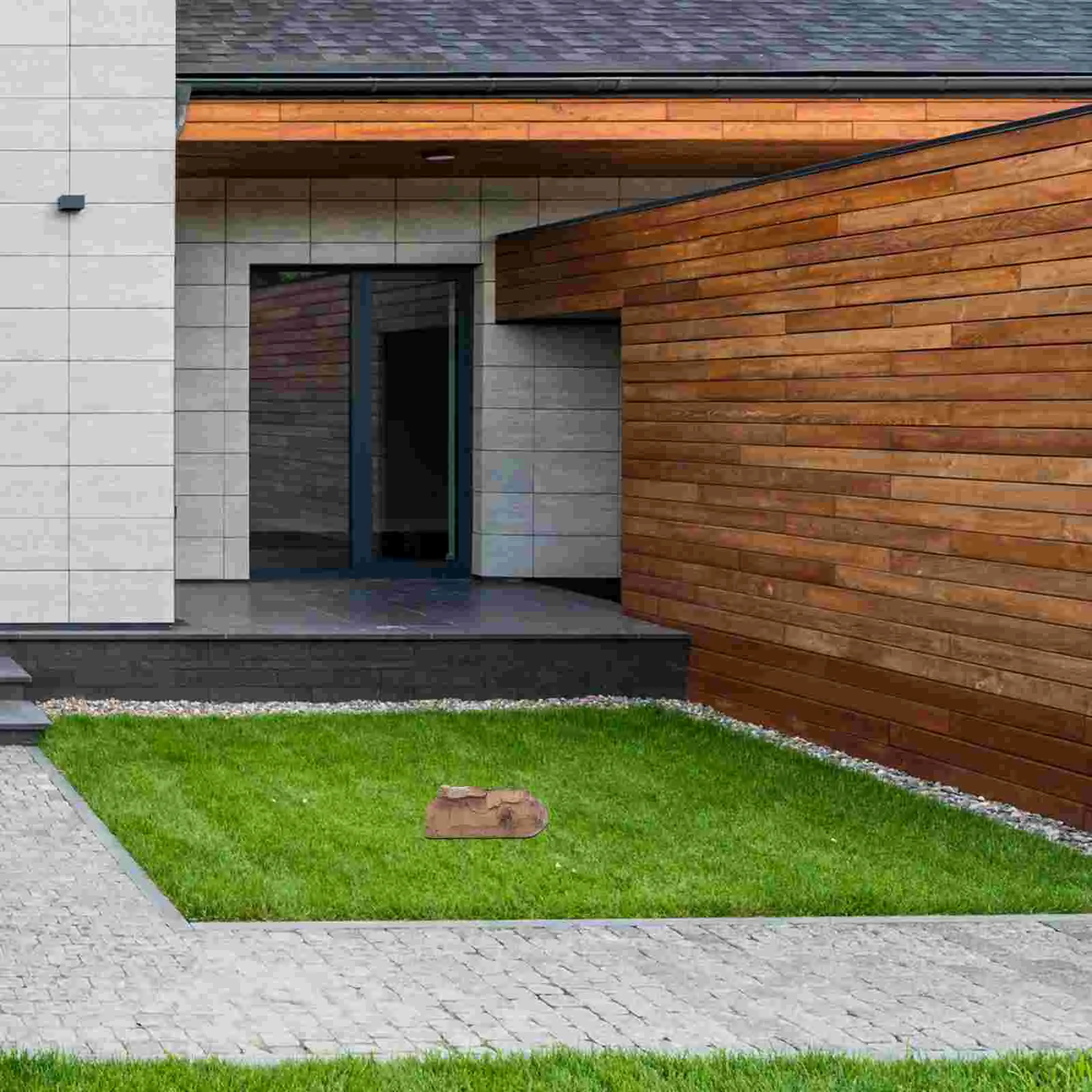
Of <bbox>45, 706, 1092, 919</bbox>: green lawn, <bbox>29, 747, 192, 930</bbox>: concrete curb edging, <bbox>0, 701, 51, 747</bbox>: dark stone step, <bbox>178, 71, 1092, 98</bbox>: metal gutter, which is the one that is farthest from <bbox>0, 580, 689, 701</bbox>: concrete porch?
<bbox>178, 71, 1092, 98</bbox>: metal gutter

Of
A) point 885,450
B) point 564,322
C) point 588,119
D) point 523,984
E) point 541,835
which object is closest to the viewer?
point 523,984

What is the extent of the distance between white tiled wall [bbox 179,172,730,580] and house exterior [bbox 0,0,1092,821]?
3 cm

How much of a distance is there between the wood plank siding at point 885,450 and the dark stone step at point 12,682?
392 centimetres

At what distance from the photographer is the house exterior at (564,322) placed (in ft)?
30.2

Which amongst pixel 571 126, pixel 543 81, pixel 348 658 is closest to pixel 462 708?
pixel 348 658

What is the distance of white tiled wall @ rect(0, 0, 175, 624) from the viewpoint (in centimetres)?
1171

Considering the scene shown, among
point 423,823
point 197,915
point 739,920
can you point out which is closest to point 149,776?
point 423,823

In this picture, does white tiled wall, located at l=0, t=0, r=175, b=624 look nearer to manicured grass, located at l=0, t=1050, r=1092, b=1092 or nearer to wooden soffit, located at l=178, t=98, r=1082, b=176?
wooden soffit, located at l=178, t=98, r=1082, b=176

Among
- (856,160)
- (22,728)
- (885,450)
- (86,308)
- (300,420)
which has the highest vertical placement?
(856,160)

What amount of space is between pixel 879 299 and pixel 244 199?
679 centimetres

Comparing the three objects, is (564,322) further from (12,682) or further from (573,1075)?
(573,1075)

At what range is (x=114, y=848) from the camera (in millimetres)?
7734

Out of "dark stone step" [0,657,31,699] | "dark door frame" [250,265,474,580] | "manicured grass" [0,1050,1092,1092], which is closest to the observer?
"manicured grass" [0,1050,1092,1092]

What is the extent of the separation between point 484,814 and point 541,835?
23.6 inches
